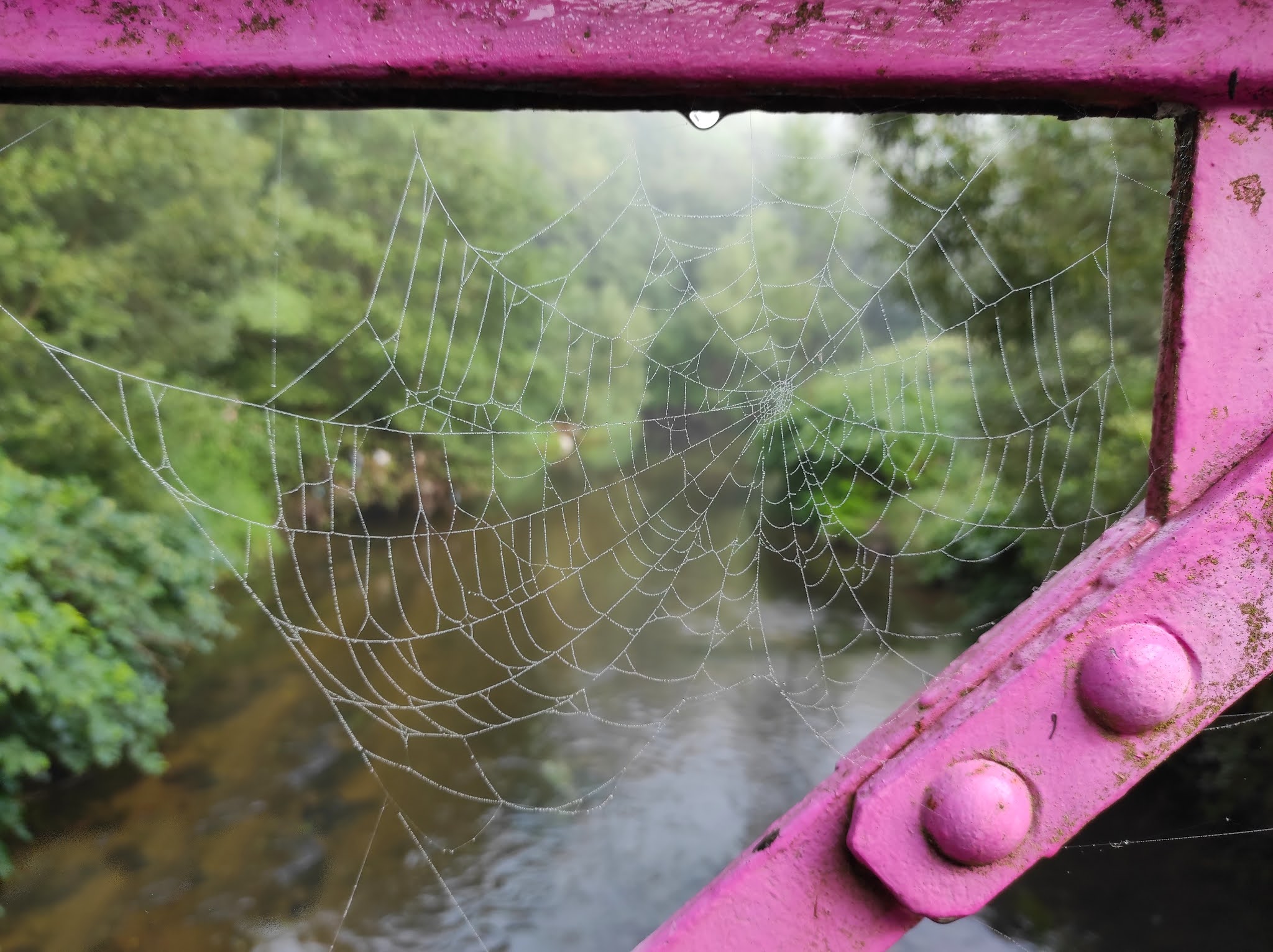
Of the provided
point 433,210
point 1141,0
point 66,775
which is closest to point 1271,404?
point 1141,0

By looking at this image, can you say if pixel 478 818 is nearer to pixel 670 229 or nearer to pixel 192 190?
pixel 192 190

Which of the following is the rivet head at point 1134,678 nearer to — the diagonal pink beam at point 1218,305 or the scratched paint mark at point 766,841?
the diagonal pink beam at point 1218,305

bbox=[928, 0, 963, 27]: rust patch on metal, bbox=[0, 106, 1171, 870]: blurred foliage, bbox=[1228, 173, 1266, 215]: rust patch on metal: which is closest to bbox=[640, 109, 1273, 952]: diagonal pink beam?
bbox=[1228, 173, 1266, 215]: rust patch on metal

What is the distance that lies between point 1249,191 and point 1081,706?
40 centimetres

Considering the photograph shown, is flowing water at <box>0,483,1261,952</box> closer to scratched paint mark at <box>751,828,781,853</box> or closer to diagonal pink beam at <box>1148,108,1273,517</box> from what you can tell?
scratched paint mark at <box>751,828,781,853</box>

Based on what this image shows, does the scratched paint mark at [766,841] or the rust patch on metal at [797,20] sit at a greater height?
the rust patch on metal at [797,20]

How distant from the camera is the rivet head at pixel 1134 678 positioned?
0.50 m

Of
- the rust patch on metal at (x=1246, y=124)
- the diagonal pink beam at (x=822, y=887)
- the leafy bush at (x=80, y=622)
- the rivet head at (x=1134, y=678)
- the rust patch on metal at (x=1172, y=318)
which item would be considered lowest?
the leafy bush at (x=80, y=622)

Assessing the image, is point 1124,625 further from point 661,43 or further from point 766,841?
point 661,43

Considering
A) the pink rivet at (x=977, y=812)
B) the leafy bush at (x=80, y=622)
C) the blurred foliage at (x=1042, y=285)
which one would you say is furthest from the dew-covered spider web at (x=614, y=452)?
the pink rivet at (x=977, y=812)

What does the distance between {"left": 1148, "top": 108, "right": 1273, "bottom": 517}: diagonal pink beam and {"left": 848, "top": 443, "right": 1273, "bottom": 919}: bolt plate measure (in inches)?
1.0

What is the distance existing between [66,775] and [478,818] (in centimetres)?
325

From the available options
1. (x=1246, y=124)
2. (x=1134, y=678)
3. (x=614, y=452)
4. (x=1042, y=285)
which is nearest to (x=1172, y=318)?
(x=1246, y=124)

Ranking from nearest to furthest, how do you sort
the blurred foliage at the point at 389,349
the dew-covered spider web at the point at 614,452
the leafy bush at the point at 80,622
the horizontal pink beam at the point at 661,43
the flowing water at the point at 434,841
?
the horizontal pink beam at the point at 661,43
the leafy bush at the point at 80,622
the blurred foliage at the point at 389,349
the flowing water at the point at 434,841
the dew-covered spider web at the point at 614,452
